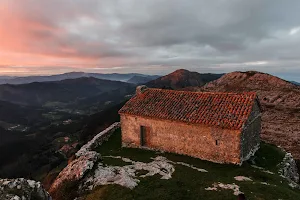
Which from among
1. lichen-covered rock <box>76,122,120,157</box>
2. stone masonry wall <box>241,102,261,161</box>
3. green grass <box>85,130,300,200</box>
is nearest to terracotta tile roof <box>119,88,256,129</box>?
stone masonry wall <box>241,102,261,161</box>

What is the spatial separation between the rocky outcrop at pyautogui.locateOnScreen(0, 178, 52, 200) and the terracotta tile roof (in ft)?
44.8

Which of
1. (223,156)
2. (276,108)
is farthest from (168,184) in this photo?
(276,108)

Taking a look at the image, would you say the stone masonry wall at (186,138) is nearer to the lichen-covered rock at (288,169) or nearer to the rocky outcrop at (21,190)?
the lichen-covered rock at (288,169)

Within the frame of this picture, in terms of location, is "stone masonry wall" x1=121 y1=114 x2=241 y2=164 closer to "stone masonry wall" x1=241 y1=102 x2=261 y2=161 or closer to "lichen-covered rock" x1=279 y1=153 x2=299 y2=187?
"stone masonry wall" x1=241 y1=102 x2=261 y2=161

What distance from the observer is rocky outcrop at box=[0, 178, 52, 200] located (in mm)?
11586

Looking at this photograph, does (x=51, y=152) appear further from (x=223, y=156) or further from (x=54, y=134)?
(x=223, y=156)

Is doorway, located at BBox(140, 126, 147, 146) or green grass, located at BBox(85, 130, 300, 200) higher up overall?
doorway, located at BBox(140, 126, 147, 146)

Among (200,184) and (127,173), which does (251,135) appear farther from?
(127,173)

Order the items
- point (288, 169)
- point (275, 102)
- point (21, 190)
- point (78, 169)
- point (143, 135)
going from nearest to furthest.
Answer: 1. point (21, 190)
2. point (78, 169)
3. point (288, 169)
4. point (143, 135)
5. point (275, 102)

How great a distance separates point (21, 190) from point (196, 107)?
16.7 m

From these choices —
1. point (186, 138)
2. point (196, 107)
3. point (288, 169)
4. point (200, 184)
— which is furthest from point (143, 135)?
point (288, 169)

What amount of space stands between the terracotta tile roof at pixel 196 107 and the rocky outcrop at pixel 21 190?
13.6 m

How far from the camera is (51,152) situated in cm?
10844

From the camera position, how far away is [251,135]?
76.9 feet
